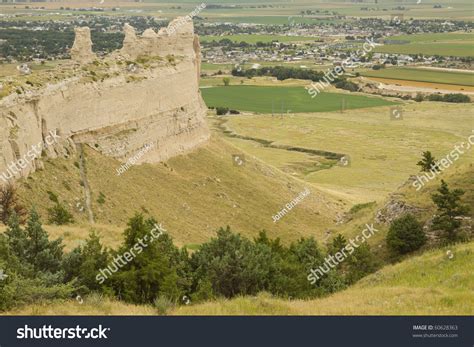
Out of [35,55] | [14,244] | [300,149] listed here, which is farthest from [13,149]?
[35,55]

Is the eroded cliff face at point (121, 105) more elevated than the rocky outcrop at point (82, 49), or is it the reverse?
the rocky outcrop at point (82, 49)

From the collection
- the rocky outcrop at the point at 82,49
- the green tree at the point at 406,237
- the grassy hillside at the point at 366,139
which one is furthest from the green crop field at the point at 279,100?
the green tree at the point at 406,237

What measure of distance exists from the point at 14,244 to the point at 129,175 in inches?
810

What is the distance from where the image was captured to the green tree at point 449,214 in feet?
92.3

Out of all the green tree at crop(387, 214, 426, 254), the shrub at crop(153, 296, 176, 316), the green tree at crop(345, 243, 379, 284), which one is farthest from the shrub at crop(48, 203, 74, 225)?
the shrub at crop(153, 296, 176, 316)

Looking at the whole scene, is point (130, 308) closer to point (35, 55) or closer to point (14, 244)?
point (14, 244)

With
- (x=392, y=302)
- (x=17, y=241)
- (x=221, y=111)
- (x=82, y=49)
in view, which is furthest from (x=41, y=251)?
(x=221, y=111)

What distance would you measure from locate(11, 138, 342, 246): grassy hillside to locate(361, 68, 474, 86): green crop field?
98.2 meters

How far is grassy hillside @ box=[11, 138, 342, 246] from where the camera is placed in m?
34.0

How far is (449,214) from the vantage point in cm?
2881

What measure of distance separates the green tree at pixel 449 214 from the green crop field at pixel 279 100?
84.1m

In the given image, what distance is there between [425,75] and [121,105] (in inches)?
4731

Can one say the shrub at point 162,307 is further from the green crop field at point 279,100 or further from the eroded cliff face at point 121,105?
the green crop field at point 279,100

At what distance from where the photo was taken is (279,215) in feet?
144
